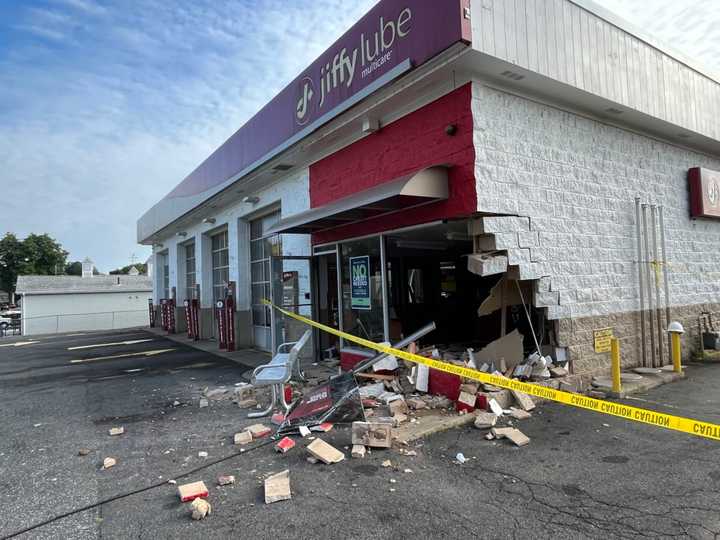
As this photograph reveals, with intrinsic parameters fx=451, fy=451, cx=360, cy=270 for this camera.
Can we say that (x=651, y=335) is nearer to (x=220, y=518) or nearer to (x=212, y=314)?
(x=220, y=518)

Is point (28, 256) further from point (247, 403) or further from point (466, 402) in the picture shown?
point (466, 402)

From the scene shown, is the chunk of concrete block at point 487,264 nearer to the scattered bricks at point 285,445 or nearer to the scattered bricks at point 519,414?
the scattered bricks at point 519,414

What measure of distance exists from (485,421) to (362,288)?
12.7ft

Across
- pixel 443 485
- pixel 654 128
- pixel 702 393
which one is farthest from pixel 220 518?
pixel 654 128

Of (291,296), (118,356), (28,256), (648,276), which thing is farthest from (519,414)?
(28,256)

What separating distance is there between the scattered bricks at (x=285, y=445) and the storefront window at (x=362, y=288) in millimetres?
3260

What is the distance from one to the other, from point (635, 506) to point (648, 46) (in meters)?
8.14

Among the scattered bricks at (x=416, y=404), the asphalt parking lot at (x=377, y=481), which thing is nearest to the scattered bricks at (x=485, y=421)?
the asphalt parking lot at (x=377, y=481)

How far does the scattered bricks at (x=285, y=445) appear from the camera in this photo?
485 cm

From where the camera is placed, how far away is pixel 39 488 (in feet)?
13.9

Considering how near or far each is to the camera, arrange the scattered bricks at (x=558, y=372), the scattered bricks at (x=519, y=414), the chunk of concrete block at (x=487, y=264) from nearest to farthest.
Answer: the scattered bricks at (x=519, y=414) < the chunk of concrete block at (x=487, y=264) < the scattered bricks at (x=558, y=372)

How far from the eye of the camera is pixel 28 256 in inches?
2537

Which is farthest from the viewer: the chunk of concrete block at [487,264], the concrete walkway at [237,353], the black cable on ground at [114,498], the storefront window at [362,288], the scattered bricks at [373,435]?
the concrete walkway at [237,353]

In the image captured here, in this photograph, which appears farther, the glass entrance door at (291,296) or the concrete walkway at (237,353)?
the concrete walkway at (237,353)
